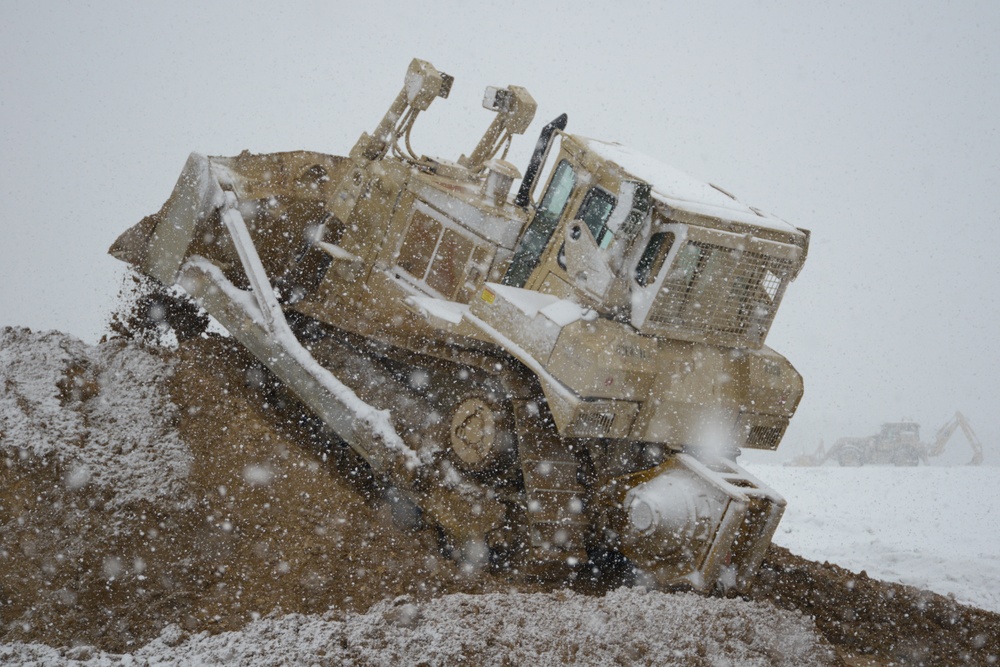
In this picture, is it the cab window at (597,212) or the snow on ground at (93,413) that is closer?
the snow on ground at (93,413)

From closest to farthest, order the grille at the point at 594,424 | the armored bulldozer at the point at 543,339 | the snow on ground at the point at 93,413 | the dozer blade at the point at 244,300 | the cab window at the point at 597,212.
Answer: the grille at the point at 594,424
the armored bulldozer at the point at 543,339
the snow on ground at the point at 93,413
the cab window at the point at 597,212
the dozer blade at the point at 244,300

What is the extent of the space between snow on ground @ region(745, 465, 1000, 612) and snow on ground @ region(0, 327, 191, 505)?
5.84m

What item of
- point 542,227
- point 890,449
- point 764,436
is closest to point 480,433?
point 542,227

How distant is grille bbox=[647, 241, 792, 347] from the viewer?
5.46 meters

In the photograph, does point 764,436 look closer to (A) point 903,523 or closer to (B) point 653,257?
(B) point 653,257

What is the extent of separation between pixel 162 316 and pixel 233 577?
3621 millimetres

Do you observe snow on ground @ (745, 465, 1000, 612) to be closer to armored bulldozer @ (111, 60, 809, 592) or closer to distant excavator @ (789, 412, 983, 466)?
armored bulldozer @ (111, 60, 809, 592)

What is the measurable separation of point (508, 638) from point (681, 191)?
10.5ft

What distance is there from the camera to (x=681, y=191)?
570 centimetres

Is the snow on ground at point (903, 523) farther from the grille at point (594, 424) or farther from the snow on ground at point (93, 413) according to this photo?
the snow on ground at point (93, 413)

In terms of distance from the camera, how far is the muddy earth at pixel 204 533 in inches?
182

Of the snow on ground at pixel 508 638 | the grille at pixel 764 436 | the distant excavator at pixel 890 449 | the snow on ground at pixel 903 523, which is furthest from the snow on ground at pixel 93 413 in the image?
the distant excavator at pixel 890 449

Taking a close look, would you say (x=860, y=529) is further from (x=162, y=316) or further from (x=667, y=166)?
(x=162, y=316)

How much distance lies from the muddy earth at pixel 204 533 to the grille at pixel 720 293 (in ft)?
6.20
